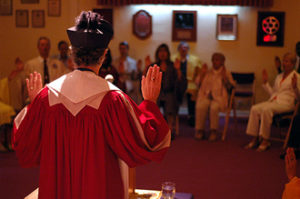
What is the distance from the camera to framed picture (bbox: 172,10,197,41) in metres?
8.25

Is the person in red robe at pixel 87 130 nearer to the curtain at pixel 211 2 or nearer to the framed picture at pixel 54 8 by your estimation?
the curtain at pixel 211 2

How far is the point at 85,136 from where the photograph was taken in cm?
204

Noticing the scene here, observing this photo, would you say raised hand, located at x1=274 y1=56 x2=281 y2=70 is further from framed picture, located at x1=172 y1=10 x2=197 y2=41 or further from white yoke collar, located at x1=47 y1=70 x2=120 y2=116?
white yoke collar, located at x1=47 y1=70 x2=120 y2=116

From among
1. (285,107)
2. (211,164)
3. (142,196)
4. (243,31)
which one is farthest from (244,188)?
(243,31)

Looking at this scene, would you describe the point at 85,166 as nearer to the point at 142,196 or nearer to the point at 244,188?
the point at 142,196

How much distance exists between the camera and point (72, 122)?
2.06 meters

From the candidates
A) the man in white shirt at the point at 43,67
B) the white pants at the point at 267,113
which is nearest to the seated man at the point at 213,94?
the white pants at the point at 267,113

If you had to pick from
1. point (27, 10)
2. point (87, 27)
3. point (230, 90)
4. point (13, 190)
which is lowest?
point (13, 190)

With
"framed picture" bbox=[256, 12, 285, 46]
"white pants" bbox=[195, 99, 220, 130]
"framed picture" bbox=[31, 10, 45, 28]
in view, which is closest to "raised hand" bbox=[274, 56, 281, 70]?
"framed picture" bbox=[256, 12, 285, 46]

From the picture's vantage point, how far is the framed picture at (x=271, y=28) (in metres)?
8.12

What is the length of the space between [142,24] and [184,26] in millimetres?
841

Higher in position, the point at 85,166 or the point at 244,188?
the point at 85,166

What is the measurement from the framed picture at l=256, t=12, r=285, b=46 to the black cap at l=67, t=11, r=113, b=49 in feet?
21.6

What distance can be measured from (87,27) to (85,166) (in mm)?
689
